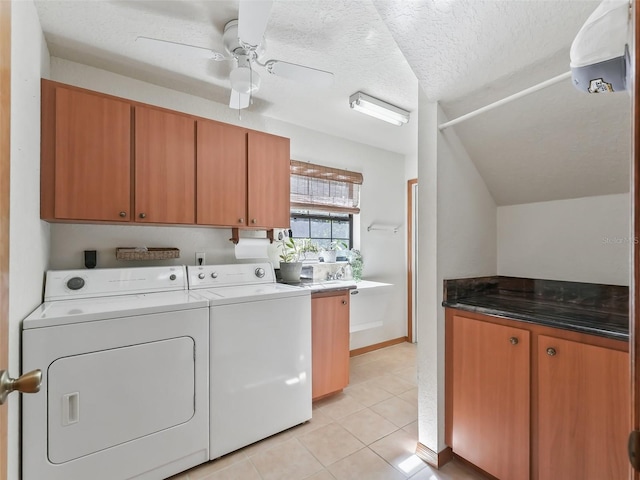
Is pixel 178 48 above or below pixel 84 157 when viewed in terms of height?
above

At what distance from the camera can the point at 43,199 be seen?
1.66 metres

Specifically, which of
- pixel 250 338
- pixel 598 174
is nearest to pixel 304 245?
pixel 250 338

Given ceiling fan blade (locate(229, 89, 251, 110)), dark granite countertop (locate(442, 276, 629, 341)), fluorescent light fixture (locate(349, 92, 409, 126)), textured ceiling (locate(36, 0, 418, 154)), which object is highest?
textured ceiling (locate(36, 0, 418, 154))

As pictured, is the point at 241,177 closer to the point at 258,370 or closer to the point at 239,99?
the point at 239,99

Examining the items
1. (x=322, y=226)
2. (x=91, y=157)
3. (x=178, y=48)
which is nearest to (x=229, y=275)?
(x=91, y=157)

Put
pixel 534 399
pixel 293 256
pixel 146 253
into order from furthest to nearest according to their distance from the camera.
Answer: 1. pixel 293 256
2. pixel 146 253
3. pixel 534 399

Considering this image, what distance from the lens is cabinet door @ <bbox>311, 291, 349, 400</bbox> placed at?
93.0 inches

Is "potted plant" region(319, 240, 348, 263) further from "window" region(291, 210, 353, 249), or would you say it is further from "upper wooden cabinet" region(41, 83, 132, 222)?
"upper wooden cabinet" region(41, 83, 132, 222)

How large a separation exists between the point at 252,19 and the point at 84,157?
128 cm

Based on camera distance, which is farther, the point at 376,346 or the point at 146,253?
the point at 376,346

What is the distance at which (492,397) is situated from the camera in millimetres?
1528

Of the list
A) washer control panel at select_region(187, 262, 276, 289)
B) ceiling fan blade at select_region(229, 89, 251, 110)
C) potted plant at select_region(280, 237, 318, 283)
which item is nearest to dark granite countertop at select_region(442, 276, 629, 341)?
potted plant at select_region(280, 237, 318, 283)

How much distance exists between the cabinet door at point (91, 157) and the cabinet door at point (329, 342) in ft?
4.92

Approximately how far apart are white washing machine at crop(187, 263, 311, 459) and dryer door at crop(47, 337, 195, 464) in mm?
182
